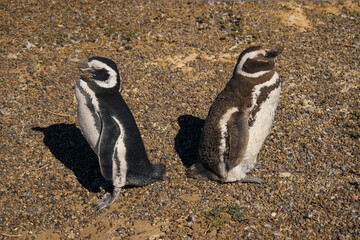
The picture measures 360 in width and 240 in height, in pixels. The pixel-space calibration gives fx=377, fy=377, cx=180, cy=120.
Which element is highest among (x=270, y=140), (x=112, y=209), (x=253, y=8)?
(x=253, y=8)

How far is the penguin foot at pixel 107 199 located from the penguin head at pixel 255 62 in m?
2.19

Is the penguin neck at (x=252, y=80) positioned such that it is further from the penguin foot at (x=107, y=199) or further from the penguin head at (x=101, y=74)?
the penguin foot at (x=107, y=199)

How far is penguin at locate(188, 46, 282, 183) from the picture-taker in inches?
185

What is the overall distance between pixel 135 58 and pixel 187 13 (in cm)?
213

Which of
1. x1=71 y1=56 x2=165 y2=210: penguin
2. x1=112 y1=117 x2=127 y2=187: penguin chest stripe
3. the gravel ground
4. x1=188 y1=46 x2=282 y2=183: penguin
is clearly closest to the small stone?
the gravel ground

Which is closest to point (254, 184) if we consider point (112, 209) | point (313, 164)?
point (313, 164)

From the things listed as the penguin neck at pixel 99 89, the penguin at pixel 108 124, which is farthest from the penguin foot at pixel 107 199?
the penguin neck at pixel 99 89

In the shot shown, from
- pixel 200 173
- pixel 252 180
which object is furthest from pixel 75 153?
pixel 252 180

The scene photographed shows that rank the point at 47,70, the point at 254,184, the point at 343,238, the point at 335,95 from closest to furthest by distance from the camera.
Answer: the point at 343,238 < the point at 254,184 < the point at 335,95 < the point at 47,70

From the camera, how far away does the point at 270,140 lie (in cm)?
582

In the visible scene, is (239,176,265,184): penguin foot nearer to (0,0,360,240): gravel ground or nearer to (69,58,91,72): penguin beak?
(0,0,360,240): gravel ground

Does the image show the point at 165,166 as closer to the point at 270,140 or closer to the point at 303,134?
the point at 270,140

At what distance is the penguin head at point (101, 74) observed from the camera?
14.7ft

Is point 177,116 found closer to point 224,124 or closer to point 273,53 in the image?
point 224,124
